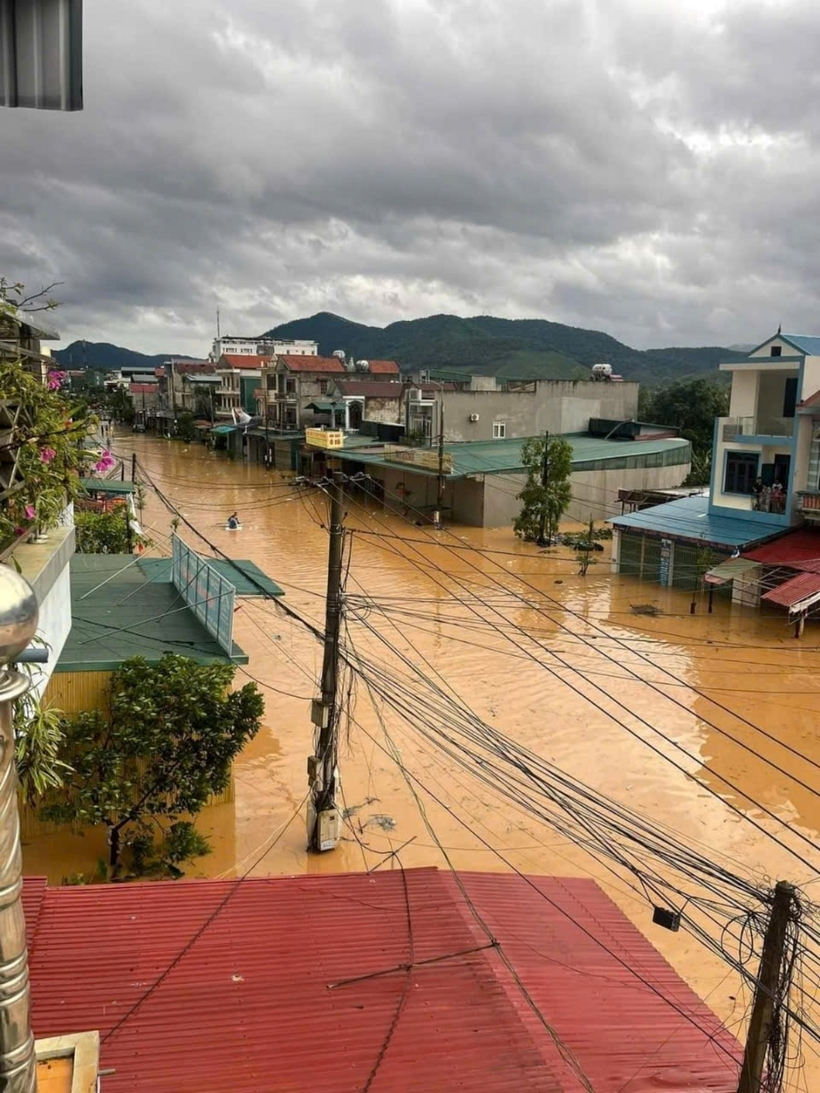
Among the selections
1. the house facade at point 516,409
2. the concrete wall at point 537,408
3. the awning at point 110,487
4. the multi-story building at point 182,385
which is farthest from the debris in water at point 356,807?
the multi-story building at point 182,385

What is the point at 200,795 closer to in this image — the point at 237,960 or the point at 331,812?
the point at 331,812

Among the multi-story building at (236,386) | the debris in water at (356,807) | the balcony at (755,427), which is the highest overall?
the multi-story building at (236,386)

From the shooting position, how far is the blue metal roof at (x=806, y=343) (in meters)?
22.1

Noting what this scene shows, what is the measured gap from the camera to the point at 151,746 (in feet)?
30.5

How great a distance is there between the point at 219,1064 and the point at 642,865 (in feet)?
22.1

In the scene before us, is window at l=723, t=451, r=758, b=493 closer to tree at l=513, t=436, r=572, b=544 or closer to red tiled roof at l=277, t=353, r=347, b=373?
tree at l=513, t=436, r=572, b=544

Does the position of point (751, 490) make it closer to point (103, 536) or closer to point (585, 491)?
point (585, 491)

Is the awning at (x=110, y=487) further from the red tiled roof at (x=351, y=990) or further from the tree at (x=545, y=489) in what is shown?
the red tiled roof at (x=351, y=990)

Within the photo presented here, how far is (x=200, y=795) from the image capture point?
31.1 ft

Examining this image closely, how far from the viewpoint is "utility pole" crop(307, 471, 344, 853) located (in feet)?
31.4

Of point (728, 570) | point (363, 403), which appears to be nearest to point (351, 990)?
point (728, 570)

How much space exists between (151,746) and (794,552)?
59.5ft

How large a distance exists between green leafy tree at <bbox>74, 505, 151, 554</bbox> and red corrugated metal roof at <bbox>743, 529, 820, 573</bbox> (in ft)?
53.0

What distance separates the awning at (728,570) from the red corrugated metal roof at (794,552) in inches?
13.7
